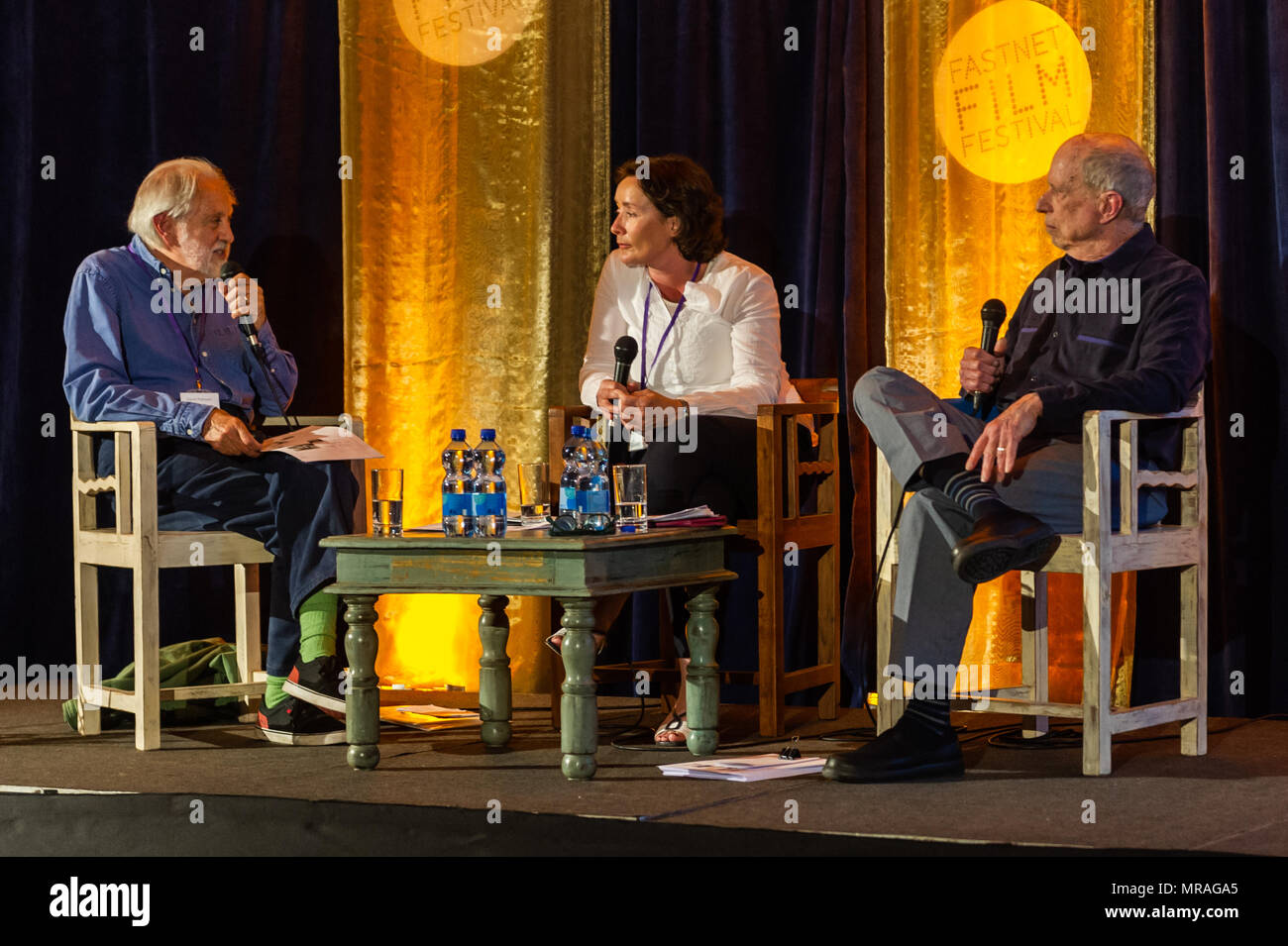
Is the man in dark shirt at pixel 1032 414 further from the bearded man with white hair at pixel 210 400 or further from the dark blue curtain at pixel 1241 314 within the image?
the bearded man with white hair at pixel 210 400

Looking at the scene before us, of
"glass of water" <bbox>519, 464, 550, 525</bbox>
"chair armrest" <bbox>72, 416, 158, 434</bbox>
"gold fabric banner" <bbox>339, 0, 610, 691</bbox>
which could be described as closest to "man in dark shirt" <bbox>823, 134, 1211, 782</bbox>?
"glass of water" <bbox>519, 464, 550, 525</bbox>

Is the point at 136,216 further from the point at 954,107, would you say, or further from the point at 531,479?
the point at 954,107

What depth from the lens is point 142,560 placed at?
3283 mm

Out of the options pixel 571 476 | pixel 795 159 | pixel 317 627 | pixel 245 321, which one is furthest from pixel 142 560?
pixel 795 159

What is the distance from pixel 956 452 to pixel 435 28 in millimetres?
2123

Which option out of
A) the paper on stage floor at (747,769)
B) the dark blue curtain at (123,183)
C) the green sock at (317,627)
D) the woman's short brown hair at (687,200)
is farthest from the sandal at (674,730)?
the dark blue curtain at (123,183)

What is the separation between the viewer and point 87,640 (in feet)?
11.8

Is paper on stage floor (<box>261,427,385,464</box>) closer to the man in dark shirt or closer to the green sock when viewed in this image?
the green sock

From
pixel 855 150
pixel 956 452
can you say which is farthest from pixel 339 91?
pixel 956 452

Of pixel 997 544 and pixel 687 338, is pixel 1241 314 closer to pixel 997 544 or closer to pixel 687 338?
pixel 997 544

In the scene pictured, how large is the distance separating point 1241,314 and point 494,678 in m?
1.85

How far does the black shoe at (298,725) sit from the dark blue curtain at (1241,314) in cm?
200

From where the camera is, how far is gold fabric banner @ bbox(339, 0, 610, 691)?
13.8 feet

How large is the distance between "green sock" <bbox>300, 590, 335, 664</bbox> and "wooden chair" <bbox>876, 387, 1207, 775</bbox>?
3.77ft
